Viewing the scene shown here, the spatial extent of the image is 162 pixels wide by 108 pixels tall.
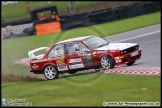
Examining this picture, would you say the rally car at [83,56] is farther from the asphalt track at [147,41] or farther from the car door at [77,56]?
the asphalt track at [147,41]

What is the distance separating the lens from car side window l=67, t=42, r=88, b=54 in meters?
16.1

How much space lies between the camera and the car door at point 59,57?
16406mm

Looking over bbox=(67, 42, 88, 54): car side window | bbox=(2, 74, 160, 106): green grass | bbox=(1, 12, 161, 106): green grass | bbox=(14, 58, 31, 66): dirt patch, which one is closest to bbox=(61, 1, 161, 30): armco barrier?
bbox=(14, 58, 31, 66): dirt patch

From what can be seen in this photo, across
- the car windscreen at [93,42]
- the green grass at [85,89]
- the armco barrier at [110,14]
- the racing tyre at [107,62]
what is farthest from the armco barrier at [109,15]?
the racing tyre at [107,62]

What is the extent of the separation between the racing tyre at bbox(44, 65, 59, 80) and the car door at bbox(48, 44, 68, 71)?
0.17 metres

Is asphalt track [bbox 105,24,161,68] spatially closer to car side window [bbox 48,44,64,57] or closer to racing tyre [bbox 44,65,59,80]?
car side window [bbox 48,44,64,57]

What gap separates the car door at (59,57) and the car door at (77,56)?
0.61 ft

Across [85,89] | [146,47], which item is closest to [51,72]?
[85,89]

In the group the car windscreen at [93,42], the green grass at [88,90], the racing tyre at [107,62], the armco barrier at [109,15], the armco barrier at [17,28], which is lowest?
the green grass at [88,90]

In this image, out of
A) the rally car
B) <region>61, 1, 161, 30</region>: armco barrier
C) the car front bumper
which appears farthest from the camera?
<region>61, 1, 161, 30</region>: armco barrier

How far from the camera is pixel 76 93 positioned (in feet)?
40.9

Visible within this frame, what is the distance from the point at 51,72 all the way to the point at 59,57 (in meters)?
0.61

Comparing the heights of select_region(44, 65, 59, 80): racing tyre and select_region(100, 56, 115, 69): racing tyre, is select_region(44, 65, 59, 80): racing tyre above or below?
below

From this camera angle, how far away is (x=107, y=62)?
15.7 metres
